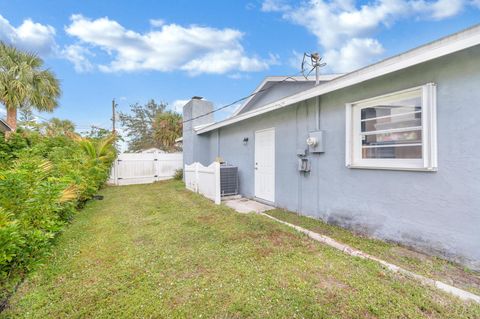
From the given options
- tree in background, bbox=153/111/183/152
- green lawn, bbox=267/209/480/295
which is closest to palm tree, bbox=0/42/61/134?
tree in background, bbox=153/111/183/152

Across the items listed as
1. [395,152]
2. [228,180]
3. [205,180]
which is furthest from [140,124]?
[395,152]

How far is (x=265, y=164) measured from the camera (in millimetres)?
6699

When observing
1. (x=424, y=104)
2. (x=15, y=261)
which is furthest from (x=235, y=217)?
(x=424, y=104)

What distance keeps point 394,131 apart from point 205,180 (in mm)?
5527

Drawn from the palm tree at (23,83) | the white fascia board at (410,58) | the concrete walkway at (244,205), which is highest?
the palm tree at (23,83)

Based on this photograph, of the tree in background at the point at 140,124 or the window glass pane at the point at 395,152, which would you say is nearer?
the window glass pane at the point at 395,152

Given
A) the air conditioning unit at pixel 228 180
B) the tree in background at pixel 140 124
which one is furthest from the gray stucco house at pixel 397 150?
the tree in background at pixel 140 124

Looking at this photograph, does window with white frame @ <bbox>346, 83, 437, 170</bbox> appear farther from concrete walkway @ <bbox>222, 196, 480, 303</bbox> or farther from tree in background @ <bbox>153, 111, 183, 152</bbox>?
tree in background @ <bbox>153, 111, 183, 152</bbox>

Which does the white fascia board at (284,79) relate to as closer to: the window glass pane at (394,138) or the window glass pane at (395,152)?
the window glass pane at (394,138)

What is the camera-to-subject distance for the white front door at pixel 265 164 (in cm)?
639

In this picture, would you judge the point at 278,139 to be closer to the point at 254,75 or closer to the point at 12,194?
the point at 12,194

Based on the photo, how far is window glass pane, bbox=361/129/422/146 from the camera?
338 cm

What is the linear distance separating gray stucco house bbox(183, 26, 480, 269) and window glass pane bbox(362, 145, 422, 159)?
0.6 inches

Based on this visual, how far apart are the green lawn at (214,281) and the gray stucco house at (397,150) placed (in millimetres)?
1002
